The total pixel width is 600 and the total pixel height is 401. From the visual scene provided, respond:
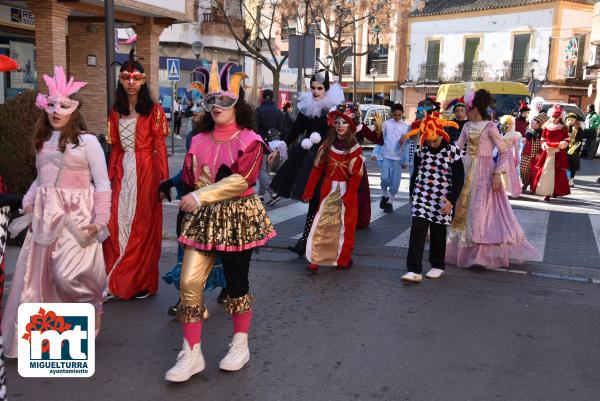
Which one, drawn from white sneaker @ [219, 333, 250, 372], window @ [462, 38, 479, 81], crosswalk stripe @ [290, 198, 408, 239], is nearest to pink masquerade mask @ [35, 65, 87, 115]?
white sneaker @ [219, 333, 250, 372]

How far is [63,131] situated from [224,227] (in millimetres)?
1293

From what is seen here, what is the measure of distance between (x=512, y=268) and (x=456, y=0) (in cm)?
4090

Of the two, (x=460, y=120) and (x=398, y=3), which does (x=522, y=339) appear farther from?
(x=398, y=3)

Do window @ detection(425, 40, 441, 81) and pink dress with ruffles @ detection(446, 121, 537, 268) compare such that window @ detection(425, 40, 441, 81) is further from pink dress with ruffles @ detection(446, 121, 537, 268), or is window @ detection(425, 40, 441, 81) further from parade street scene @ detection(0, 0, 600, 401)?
pink dress with ruffles @ detection(446, 121, 537, 268)

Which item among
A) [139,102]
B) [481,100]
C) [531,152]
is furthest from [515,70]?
[139,102]

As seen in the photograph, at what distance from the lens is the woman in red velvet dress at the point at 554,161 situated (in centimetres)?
1245

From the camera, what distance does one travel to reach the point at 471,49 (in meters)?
42.6

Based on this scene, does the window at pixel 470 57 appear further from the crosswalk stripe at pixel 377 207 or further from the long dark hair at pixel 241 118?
the long dark hair at pixel 241 118

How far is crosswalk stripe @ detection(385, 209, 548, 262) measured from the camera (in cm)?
787

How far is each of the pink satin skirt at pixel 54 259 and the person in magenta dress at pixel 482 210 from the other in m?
4.19

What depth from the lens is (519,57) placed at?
4022 centimetres

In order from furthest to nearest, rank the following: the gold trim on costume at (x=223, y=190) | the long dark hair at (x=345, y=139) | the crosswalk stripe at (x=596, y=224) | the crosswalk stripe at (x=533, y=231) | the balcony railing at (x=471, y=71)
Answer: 1. the balcony railing at (x=471, y=71)
2. the crosswalk stripe at (x=596, y=224)
3. the crosswalk stripe at (x=533, y=231)
4. the long dark hair at (x=345, y=139)
5. the gold trim on costume at (x=223, y=190)

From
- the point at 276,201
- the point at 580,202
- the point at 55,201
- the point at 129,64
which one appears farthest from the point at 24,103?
the point at 580,202

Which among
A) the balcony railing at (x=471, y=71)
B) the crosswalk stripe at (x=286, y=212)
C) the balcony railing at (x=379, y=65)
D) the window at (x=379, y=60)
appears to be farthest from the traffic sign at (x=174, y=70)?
the balcony railing at (x=379, y=65)
